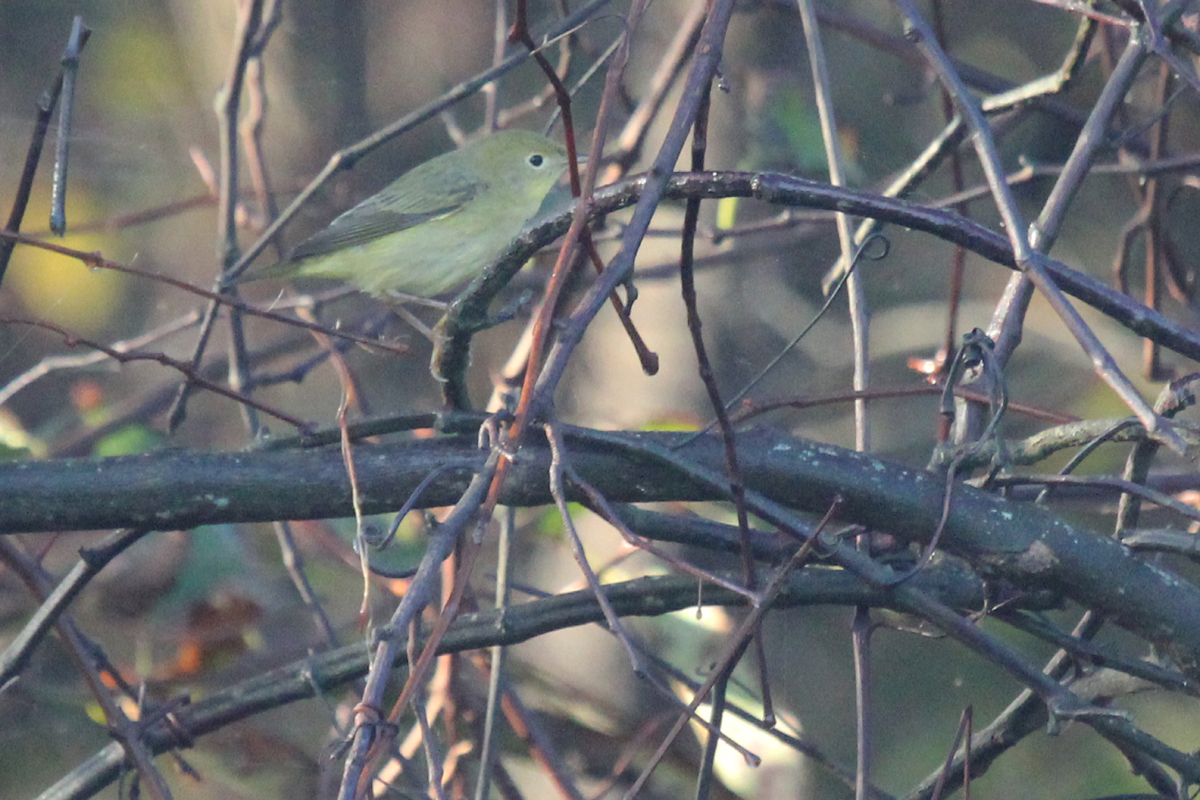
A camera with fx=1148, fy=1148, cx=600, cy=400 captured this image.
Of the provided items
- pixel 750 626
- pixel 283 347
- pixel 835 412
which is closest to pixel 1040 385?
pixel 835 412

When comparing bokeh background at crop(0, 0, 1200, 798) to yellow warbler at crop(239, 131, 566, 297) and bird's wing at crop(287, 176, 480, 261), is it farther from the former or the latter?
bird's wing at crop(287, 176, 480, 261)

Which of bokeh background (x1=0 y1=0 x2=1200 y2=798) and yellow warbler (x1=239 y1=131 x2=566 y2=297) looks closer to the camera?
bokeh background (x1=0 y1=0 x2=1200 y2=798)

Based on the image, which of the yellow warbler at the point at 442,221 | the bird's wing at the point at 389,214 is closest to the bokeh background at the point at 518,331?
the yellow warbler at the point at 442,221

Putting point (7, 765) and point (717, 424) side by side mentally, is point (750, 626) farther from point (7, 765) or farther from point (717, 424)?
point (7, 765)

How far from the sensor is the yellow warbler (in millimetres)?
3781

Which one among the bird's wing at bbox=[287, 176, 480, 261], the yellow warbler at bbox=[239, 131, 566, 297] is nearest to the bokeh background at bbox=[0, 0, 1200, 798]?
the yellow warbler at bbox=[239, 131, 566, 297]

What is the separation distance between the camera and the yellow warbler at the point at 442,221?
3.78 m

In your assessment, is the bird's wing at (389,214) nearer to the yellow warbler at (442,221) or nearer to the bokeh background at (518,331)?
the yellow warbler at (442,221)

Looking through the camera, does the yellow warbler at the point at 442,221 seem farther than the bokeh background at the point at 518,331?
Yes

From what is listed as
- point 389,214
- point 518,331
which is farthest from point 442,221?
point 518,331

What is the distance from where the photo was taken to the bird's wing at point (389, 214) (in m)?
3.74

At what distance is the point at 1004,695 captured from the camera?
15.5 feet

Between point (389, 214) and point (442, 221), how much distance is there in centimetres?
18

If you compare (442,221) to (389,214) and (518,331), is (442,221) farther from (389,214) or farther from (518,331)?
(518,331)
